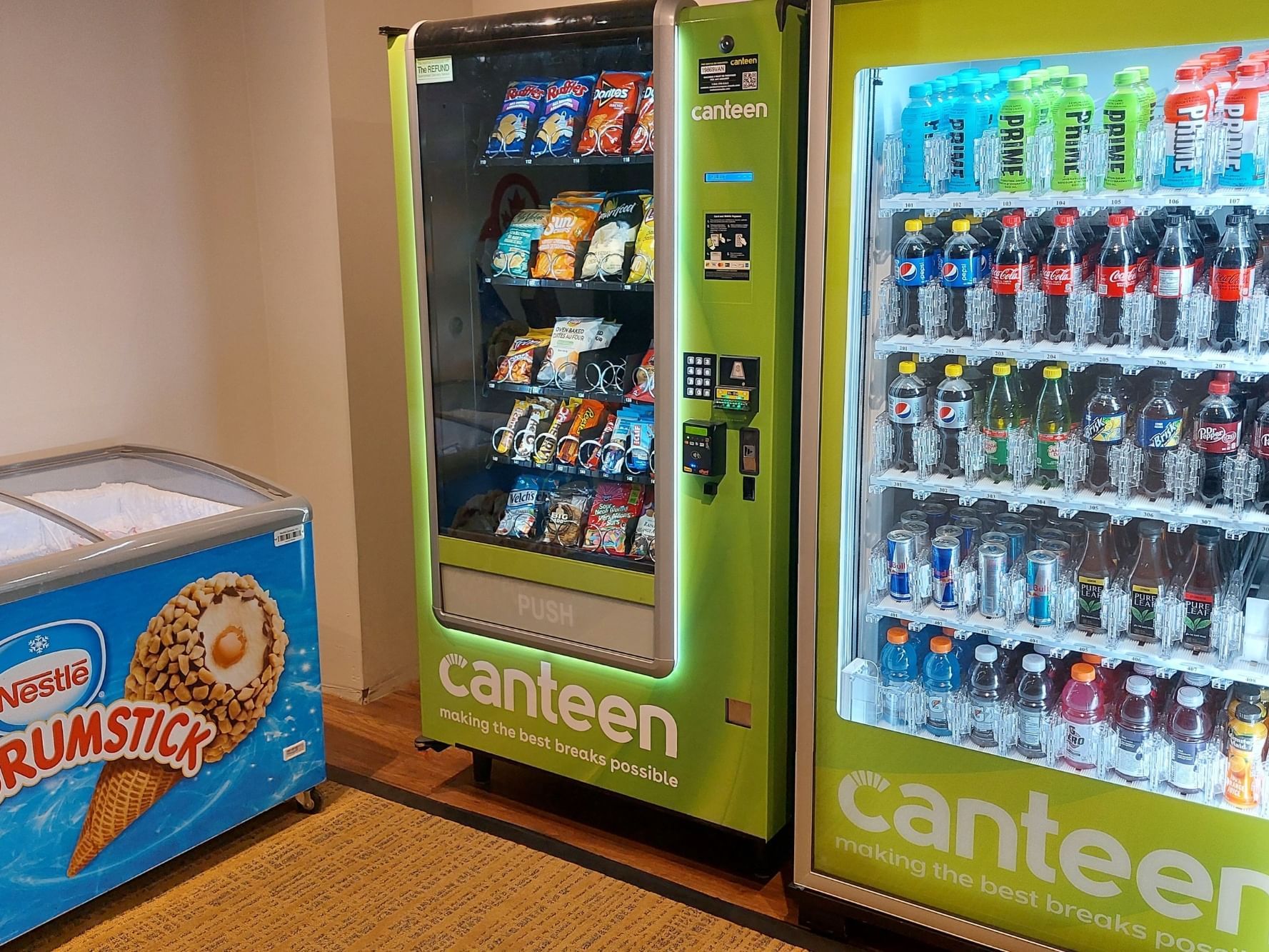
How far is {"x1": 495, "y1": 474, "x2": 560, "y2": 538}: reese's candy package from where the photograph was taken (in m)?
3.29

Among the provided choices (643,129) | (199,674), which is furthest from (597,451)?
(199,674)

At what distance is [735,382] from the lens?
271 cm

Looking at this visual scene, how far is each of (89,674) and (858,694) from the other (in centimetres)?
184

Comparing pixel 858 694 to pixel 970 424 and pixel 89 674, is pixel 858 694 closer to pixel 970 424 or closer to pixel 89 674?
pixel 970 424

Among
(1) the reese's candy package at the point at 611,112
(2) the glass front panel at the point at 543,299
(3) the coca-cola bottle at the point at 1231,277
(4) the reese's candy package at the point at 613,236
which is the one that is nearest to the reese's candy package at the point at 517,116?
(2) the glass front panel at the point at 543,299

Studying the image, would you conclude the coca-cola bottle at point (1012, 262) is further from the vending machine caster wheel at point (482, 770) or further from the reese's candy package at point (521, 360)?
the vending machine caster wheel at point (482, 770)

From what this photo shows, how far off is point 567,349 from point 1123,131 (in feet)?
4.94

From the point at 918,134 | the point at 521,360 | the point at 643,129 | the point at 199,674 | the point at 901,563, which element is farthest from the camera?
the point at 521,360

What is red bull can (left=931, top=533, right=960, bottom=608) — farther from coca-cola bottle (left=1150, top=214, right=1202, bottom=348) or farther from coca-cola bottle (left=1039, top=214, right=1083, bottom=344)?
coca-cola bottle (left=1150, top=214, right=1202, bottom=348)

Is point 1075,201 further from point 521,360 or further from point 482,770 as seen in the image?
point 482,770

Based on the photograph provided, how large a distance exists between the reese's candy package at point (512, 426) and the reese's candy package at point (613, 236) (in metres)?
0.46

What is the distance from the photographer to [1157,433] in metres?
2.33

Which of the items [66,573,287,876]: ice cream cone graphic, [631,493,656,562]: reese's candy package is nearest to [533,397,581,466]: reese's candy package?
[631,493,656,562]: reese's candy package

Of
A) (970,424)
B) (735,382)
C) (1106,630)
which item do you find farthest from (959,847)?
(735,382)
